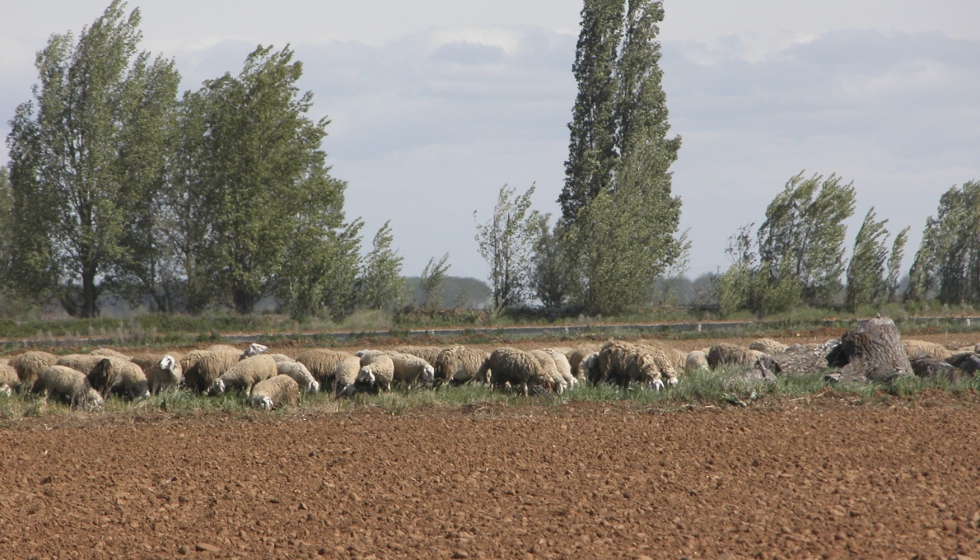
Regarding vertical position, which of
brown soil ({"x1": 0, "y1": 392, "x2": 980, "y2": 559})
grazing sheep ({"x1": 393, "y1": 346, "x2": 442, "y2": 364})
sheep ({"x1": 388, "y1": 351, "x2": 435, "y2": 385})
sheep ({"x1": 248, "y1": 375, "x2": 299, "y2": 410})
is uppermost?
grazing sheep ({"x1": 393, "y1": 346, "x2": 442, "y2": 364})

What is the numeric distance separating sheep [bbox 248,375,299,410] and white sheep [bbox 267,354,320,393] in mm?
411

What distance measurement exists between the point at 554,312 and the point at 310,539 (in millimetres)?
30909

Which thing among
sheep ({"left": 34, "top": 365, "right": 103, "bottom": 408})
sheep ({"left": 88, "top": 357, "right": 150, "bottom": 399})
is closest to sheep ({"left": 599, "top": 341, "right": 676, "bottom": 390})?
sheep ({"left": 88, "top": 357, "right": 150, "bottom": 399})

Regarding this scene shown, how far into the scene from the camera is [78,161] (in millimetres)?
35812

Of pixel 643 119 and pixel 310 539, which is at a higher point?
pixel 643 119

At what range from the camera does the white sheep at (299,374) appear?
14188 mm

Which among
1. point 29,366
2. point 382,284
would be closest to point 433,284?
point 382,284

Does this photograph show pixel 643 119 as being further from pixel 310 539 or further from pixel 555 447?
pixel 310 539

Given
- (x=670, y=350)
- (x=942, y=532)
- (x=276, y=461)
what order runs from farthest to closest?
(x=670, y=350) < (x=276, y=461) < (x=942, y=532)

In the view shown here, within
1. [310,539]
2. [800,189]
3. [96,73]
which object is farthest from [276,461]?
[800,189]

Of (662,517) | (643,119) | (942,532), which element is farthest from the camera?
(643,119)

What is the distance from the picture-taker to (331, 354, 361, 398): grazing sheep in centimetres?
1410

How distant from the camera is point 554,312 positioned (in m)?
37.8

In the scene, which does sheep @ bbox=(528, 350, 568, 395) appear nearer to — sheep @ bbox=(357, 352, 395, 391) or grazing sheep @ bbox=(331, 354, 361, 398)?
sheep @ bbox=(357, 352, 395, 391)
